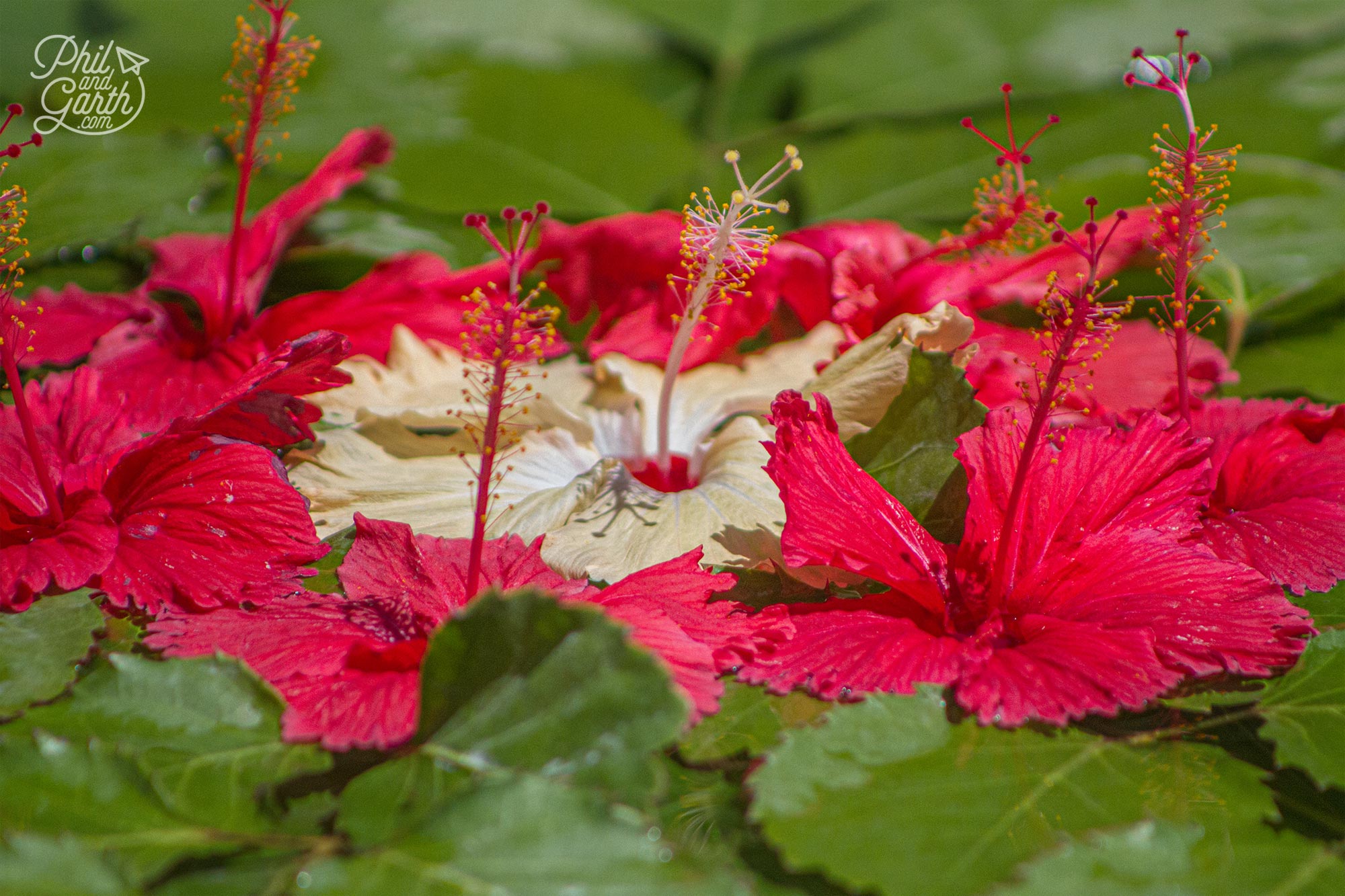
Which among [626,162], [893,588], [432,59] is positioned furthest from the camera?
[432,59]

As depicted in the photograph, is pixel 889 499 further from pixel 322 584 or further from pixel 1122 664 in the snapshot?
A: pixel 322 584

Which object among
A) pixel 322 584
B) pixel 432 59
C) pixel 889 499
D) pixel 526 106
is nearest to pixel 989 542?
pixel 889 499

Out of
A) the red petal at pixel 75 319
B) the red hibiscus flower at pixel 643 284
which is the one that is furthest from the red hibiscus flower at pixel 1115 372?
the red petal at pixel 75 319

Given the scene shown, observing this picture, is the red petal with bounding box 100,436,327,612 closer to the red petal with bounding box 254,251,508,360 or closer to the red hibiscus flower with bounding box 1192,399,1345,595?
the red petal with bounding box 254,251,508,360

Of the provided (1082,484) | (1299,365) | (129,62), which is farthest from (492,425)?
(129,62)

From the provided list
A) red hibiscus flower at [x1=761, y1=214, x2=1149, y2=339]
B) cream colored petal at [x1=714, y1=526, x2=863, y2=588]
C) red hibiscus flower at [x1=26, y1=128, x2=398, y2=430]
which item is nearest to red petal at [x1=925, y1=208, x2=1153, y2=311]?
red hibiscus flower at [x1=761, y1=214, x2=1149, y2=339]

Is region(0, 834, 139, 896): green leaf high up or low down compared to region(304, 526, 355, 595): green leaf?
down

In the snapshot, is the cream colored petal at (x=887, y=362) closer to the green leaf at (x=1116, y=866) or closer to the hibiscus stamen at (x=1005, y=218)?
the hibiscus stamen at (x=1005, y=218)
